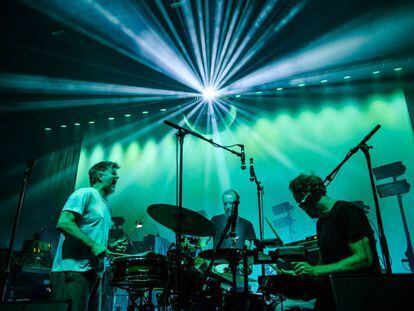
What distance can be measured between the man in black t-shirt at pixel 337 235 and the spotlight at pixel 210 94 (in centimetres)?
478

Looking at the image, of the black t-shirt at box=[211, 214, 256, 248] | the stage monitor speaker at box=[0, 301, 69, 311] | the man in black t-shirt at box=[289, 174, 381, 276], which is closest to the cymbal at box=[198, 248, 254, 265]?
the man in black t-shirt at box=[289, 174, 381, 276]

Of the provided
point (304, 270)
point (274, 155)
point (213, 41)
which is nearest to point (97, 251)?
point (304, 270)

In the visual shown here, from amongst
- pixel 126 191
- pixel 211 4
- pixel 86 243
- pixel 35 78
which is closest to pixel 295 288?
pixel 86 243

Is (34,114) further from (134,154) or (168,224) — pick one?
(168,224)

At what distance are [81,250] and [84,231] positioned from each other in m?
0.19

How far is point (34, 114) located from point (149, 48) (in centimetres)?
387

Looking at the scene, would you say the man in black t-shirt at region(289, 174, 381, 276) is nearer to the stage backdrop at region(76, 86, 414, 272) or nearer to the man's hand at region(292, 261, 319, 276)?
the man's hand at region(292, 261, 319, 276)

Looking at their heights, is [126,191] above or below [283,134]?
below

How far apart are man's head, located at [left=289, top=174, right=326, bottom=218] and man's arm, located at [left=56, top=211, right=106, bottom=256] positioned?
70.8 inches

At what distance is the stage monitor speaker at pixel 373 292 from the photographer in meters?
1.75

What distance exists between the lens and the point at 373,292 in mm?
1793

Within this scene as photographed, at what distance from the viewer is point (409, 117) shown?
634 cm

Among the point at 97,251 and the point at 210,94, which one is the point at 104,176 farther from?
the point at 210,94

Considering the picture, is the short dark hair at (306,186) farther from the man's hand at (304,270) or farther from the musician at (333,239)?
the man's hand at (304,270)
